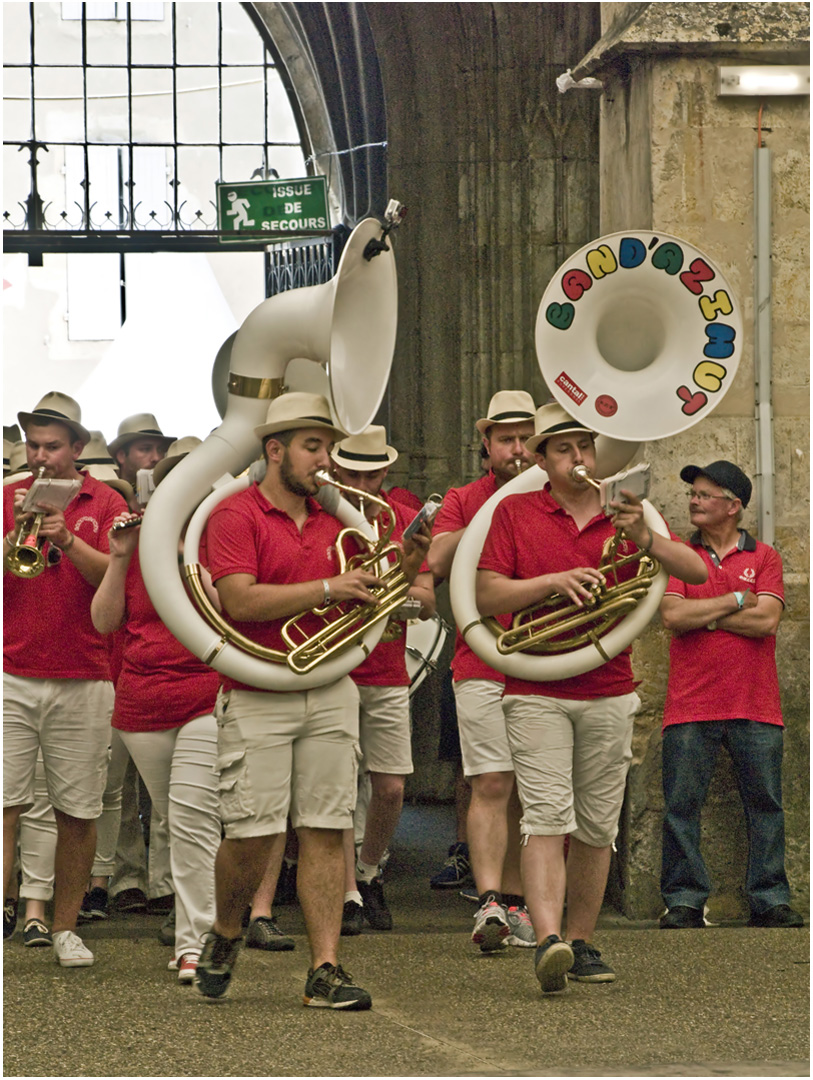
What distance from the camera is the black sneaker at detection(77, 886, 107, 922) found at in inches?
287

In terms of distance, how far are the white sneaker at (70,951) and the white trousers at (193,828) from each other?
0.33 metres

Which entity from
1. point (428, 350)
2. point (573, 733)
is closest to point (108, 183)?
point (428, 350)

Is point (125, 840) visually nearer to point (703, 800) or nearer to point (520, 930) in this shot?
point (520, 930)

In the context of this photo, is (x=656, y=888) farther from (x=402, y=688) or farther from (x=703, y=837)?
(x=402, y=688)

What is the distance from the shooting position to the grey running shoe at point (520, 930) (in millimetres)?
6598

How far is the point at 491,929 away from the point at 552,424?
5.79ft

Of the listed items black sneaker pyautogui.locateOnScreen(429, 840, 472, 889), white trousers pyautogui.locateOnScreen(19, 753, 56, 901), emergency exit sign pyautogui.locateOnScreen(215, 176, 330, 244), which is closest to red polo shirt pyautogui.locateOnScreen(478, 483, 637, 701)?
white trousers pyautogui.locateOnScreen(19, 753, 56, 901)

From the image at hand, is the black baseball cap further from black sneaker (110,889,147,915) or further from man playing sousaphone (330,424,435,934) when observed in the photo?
black sneaker (110,889,147,915)

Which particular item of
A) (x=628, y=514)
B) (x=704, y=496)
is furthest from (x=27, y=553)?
(x=704, y=496)

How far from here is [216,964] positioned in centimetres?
555

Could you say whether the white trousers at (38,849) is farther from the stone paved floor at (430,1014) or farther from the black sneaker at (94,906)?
the black sneaker at (94,906)

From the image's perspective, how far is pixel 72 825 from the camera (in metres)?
6.27

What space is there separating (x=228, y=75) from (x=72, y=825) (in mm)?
14143

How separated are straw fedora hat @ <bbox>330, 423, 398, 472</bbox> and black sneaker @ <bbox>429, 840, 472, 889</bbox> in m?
1.98
